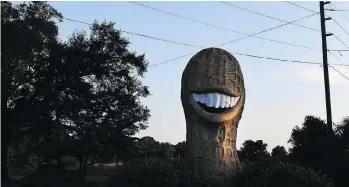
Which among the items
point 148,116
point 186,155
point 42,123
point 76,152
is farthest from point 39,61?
point 186,155

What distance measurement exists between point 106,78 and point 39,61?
4.72 m

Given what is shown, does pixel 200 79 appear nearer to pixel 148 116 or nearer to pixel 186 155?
pixel 186 155

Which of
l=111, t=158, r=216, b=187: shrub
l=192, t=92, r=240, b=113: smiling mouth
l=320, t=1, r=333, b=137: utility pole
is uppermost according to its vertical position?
l=320, t=1, r=333, b=137: utility pole

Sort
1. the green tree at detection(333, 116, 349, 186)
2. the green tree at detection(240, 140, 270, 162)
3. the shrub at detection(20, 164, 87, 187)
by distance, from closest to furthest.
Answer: the green tree at detection(333, 116, 349, 186), the shrub at detection(20, 164, 87, 187), the green tree at detection(240, 140, 270, 162)

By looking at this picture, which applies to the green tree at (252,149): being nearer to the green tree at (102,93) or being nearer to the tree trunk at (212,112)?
the green tree at (102,93)

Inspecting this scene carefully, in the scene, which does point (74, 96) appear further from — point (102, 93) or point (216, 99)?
point (216, 99)

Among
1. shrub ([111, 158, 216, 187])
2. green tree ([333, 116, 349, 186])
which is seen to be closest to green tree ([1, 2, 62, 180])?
shrub ([111, 158, 216, 187])

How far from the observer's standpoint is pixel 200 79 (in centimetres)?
1852

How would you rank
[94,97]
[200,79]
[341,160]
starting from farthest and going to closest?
1. [94,97]
2. [341,160]
3. [200,79]

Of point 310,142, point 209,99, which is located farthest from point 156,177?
point 310,142

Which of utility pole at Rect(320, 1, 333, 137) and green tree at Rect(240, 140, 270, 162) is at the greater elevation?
utility pole at Rect(320, 1, 333, 137)

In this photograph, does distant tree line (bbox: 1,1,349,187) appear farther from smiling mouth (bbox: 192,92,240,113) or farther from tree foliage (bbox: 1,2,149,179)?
smiling mouth (bbox: 192,92,240,113)

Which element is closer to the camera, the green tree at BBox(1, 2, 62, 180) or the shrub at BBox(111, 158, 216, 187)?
the shrub at BBox(111, 158, 216, 187)

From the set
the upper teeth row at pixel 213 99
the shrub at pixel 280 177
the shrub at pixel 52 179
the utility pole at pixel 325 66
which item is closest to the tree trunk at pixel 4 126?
the shrub at pixel 52 179
